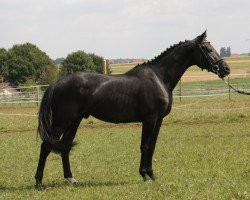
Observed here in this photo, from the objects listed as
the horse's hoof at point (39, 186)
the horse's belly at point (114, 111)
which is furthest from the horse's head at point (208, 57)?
the horse's hoof at point (39, 186)

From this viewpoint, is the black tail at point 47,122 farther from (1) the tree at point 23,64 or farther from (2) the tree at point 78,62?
(1) the tree at point 23,64

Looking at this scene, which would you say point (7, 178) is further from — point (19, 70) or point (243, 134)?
point (19, 70)

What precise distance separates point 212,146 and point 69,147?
5.57m

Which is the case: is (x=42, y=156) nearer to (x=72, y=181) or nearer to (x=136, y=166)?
(x=72, y=181)

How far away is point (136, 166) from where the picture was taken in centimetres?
952

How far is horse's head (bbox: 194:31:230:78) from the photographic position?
777 centimetres

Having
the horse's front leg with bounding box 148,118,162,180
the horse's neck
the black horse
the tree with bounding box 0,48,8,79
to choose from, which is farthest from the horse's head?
the tree with bounding box 0,48,8,79

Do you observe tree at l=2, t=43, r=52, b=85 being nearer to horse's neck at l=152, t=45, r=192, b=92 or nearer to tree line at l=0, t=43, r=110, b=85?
tree line at l=0, t=43, r=110, b=85

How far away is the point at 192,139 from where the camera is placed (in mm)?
14117

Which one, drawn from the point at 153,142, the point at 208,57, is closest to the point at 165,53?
the point at 208,57

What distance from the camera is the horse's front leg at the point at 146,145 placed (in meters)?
7.53

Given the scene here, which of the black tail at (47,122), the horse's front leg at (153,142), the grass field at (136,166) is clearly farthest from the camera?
the horse's front leg at (153,142)

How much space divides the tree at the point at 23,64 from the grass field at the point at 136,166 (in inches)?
2827

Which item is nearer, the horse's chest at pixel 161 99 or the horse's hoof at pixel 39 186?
the horse's hoof at pixel 39 186
